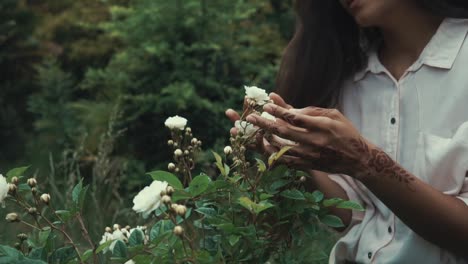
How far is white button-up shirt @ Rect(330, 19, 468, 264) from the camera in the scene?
2.09 meters

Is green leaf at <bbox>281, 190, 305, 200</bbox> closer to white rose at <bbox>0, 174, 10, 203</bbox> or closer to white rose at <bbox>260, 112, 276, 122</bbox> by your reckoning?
white rose at <bbox>260, 112, 276, 122</bbox>

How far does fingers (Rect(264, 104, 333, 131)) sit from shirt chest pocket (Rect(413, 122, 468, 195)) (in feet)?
1.61

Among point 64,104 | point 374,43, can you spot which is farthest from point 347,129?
point 64,104

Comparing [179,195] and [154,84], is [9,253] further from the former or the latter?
[154,84]

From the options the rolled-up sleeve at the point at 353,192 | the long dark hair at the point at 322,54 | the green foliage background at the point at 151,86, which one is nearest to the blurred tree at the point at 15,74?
the green foliage background at the point at 151,86

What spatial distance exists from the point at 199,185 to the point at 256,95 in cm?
→ 31

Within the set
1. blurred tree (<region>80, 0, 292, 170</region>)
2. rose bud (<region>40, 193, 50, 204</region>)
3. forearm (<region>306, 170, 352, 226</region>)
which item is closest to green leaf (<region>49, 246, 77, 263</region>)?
rose bud (<region>40, 193, 50, 204</region>)

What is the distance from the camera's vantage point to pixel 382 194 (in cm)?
191

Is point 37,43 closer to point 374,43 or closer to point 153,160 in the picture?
point 153,160

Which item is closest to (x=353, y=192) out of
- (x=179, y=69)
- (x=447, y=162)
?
(x=447, y=162)

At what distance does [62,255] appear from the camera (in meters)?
1.62

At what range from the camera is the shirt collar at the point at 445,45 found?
216 centimetres

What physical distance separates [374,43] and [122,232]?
1115 mm

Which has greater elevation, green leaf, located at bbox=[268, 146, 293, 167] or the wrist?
green leaf, located at bbox=[268, 146, 293, 167]
